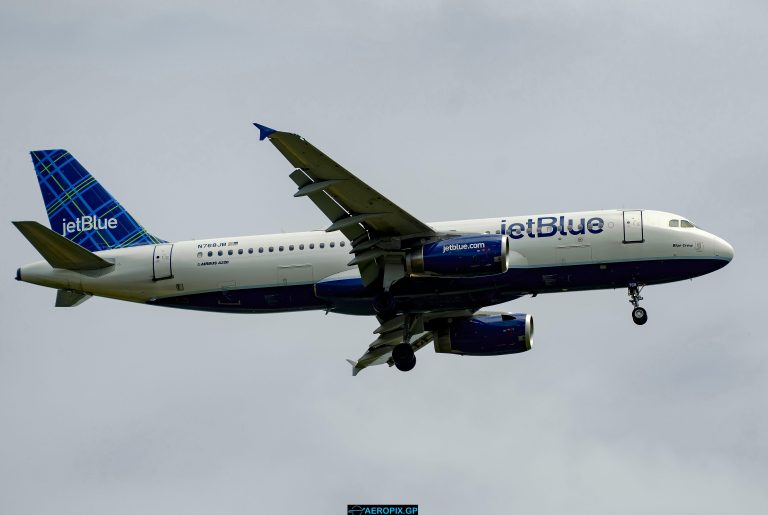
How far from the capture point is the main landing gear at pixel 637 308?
6259 centimetres

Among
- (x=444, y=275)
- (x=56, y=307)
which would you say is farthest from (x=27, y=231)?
(x=444, y=275)

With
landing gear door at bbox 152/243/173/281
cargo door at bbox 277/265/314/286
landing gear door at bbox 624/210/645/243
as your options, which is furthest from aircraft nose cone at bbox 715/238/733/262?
landing gear door at bbox 152/243/173/281

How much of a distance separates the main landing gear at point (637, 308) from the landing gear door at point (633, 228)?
2.06 metres

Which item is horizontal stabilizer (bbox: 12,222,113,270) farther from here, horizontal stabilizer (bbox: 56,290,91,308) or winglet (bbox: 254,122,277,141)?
winglet (bbox: 254,122,277,141)

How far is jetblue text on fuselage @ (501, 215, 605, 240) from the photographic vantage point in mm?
61844

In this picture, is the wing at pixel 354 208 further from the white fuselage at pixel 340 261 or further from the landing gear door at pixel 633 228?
the landing gear door at pixel 633 228

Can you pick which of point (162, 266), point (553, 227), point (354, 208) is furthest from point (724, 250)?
point (162, 266)

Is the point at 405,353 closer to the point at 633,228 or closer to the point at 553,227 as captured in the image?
the point at 553,227

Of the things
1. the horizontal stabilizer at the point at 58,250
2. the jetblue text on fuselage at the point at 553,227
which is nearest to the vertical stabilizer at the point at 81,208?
the horizontal stabilizer at the point at 58,250

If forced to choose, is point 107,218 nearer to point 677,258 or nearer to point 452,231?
point 452,231

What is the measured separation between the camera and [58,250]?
64.8 meters

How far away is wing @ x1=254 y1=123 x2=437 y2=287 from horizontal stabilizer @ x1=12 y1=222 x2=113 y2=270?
1173cm

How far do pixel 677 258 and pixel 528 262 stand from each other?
6171 millimetres

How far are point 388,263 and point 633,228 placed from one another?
10.1 metres
